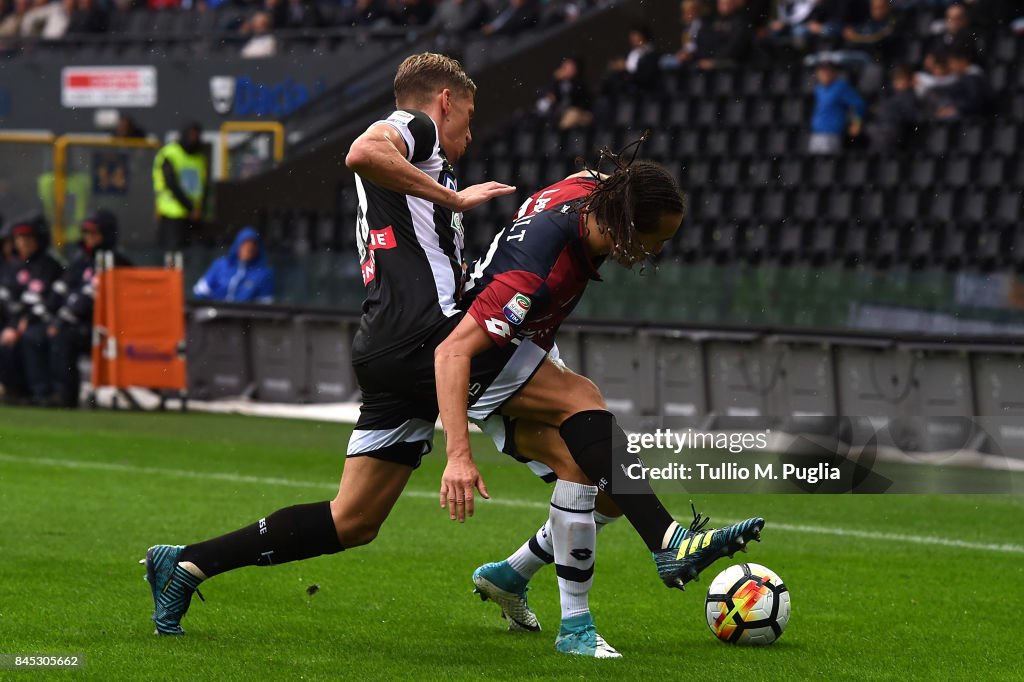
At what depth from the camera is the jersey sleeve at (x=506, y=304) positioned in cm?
529

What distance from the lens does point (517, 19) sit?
20688 millimetres

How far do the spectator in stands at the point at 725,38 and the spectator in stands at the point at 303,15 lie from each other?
22.6 ft

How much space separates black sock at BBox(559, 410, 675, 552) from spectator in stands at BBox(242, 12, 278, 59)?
1877 cm

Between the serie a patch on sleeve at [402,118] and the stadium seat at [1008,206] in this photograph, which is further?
the stadium seat at [1008,206]

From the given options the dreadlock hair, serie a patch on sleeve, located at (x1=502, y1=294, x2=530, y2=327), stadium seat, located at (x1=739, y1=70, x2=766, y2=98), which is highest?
stadium seat, located at (x1=739, y1=70, x2=766, y2=98)

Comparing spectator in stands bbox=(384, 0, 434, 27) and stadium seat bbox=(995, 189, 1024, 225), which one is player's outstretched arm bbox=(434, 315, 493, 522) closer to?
stadium seat bbox=(995, 189, 1024, 225)

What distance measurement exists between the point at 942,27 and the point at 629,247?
12.5 meters

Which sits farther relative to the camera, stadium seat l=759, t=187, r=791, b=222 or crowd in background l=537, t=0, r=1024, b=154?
stadium seat l=759, t=187, r=791, b=222

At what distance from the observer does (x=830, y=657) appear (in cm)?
570

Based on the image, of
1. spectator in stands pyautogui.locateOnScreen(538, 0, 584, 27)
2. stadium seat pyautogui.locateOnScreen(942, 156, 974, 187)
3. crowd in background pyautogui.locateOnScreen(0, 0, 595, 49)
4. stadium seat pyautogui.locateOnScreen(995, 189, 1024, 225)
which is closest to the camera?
stadium seat pyautogui.locateOnScreen(995, 189, 1024, 225)

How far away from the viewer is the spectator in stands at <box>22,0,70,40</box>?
26.6 m

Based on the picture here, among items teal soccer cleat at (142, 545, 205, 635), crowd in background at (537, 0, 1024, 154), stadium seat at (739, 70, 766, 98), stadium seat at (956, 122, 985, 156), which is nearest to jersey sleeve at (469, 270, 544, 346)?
teal soccer cleat at (142, 545, 205, 635)

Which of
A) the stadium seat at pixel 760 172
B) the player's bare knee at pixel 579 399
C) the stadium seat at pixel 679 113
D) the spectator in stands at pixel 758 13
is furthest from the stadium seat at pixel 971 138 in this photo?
the player's bare knee at pixel 579 399

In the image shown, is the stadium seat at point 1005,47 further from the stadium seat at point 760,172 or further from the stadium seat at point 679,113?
the stadium seat at point 679,113
